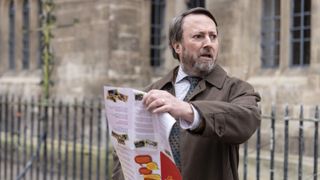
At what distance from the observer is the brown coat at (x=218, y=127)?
2.18 metres

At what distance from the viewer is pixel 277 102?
7.55 metres

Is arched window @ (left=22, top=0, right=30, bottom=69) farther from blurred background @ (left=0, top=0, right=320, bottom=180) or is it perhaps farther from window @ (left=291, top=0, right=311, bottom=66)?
window @ (left=291, top=0, right=311, bottom=66)

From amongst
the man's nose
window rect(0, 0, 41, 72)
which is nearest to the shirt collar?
the man's nose

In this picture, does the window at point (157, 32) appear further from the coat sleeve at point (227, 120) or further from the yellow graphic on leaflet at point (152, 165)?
the coat sleeve at point (227, 120)

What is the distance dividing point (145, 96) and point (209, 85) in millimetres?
404

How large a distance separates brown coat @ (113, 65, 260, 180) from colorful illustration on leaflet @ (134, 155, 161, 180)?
14 cm

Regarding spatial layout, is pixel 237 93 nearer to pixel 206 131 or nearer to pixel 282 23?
pixel 206 131

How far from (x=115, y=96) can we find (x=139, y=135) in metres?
0.21

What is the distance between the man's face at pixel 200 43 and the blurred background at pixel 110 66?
3639 mm

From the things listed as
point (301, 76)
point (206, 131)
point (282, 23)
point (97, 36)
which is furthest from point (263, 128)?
point (206, 131)

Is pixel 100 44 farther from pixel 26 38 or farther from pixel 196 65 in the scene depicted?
pixel 196 65

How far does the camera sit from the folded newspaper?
2301mm

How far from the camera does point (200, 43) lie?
2.45 metres

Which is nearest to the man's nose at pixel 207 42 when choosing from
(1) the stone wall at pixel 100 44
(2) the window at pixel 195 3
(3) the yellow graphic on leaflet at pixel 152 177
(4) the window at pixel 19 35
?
(3) the yellow graphic on leaflet at pixel 152 177
